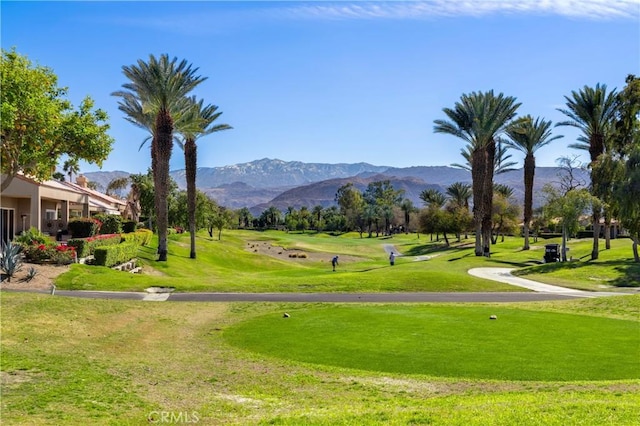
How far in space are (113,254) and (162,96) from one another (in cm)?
1460

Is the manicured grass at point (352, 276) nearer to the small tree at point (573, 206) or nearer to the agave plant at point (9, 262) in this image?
the agave plant at point (9, 262)

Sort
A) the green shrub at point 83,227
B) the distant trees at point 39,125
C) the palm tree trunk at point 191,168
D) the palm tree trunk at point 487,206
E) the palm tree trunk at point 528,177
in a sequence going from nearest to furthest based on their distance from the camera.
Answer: the distant trees at point 39,125, the green shrub at point 83,227, the palm tree trunk at point 191,168, the palm tree trunk at point 487,206, the palm tree trunk at point 528,177

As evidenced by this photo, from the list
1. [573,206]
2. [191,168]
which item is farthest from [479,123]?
[191,168]

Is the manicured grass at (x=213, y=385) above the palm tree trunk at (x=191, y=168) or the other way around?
the other way around

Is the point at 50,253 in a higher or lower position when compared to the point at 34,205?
lower

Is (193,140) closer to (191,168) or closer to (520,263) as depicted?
(191,168)

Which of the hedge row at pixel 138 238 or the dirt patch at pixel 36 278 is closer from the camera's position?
the dirt patch at pixel 36 278

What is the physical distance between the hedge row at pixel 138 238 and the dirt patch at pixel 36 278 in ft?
45.7

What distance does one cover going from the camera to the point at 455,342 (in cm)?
1794

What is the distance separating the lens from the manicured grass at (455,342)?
1479 cm

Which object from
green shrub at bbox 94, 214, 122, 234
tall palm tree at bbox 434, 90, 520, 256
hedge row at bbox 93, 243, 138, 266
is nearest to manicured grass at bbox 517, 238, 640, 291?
tall palm tree at bbox 434, 90, 520, 256

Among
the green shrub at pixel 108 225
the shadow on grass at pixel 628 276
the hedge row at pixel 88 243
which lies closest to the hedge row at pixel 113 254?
the hedge row at pixel 88 243

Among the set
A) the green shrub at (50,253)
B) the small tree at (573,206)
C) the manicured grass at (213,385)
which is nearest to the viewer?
the manicured grass at (213,385)

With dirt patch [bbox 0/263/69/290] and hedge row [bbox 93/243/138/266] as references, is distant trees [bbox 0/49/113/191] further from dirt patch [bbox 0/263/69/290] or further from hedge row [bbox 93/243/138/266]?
hedge row [bbox 93/243/138/266]
